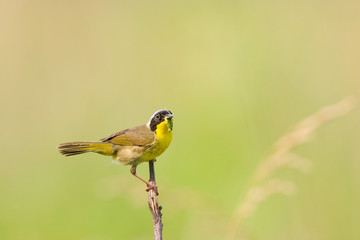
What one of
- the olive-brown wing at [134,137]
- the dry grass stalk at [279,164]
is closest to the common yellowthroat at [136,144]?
the olive-brown wing at [134,137]

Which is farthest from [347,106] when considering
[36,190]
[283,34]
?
[36,190]


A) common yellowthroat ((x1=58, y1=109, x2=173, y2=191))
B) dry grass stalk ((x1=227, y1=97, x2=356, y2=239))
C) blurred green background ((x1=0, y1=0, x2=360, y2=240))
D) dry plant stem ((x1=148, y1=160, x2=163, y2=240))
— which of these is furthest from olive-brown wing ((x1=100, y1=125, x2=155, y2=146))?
dry plant stem ((x1=148, y1=160, x2=163, y2=240))

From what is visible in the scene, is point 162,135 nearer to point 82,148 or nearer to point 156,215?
point 82,148

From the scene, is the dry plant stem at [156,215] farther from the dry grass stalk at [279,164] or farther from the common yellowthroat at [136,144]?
the common yellowthroat at [136,144]

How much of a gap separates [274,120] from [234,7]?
2821mm

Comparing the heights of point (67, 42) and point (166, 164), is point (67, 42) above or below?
above

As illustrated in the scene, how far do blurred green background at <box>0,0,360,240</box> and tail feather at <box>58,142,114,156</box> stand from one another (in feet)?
0.99

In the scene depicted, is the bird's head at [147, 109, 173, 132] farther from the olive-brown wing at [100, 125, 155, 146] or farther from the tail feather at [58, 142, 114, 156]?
the tail feather at [58, 142, 114, 156]

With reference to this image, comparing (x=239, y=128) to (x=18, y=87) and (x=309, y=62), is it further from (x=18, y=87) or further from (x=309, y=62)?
(x=18, y=87)

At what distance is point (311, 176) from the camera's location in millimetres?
5383

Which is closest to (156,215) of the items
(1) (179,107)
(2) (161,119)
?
(2) (161,119)

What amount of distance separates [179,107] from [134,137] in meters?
3.81

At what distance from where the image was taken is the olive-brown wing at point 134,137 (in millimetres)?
4203

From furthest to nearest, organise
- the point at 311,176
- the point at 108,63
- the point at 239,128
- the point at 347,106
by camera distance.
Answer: the point at 108,63 < the point at 239,128 < the point at 311,176 < the point at 347,106
